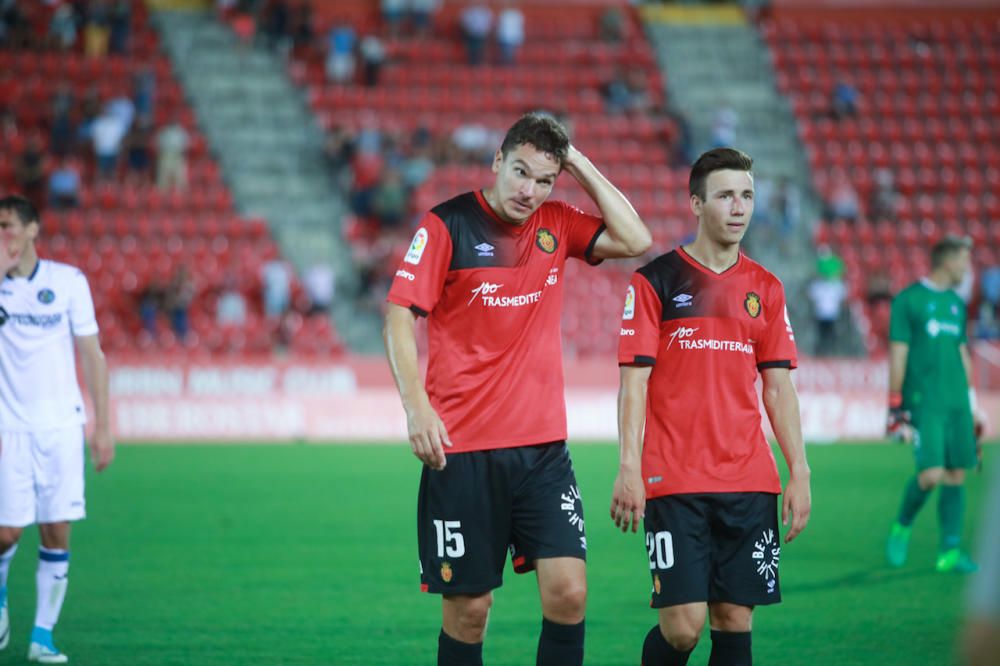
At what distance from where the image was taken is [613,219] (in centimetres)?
530

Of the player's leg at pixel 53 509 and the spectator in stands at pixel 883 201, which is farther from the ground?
the spectator in stands at pixel 883 201

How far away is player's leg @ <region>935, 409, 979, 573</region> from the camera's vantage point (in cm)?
940

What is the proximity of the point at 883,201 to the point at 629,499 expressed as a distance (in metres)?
23.0

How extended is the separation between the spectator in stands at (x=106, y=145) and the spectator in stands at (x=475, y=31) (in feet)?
27.8

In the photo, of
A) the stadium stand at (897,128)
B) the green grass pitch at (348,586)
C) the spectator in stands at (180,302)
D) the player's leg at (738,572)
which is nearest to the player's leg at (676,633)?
the player's leg at (738,572)

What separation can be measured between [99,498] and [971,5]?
27.1m

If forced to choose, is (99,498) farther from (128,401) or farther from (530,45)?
(530,45)

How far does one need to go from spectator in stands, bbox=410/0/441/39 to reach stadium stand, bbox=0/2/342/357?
19.0 ft

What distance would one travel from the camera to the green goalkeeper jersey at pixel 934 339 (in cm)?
947

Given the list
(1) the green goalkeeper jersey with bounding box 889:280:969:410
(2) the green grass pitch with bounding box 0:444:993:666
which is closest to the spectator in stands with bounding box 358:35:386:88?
(2) the green grass pitch with bounding box 0:444:993:666

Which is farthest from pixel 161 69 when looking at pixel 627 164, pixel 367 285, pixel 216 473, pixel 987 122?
pixel 987 122

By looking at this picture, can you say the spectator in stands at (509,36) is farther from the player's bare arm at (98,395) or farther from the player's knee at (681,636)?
the player's knee at (681,636)

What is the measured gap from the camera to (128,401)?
19.0 meters

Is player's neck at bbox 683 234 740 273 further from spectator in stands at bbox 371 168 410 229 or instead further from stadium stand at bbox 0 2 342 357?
spectator in stands at bbox 371 168 410 229
